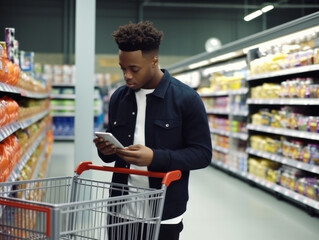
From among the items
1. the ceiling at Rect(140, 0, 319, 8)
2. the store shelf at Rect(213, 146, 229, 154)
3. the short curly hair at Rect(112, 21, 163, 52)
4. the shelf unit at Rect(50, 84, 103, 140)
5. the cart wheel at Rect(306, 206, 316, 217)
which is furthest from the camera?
the ceiling at Rect(140, 0, 319, 8)

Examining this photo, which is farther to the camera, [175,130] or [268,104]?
[268,104]

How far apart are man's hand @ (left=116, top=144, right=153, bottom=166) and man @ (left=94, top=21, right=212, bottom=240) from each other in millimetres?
33

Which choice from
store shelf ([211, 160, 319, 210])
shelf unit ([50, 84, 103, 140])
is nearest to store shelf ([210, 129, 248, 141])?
store shelf ([211, 160, 319, 210])

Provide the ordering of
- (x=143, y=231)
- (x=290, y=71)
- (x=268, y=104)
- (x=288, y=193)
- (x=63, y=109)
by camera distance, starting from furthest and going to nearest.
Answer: (x=63, y=109) < (x=268, y=104) < (x=290, y=71) < (x=288, y=193) < (x=143, y=231)

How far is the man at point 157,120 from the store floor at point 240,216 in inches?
99.0

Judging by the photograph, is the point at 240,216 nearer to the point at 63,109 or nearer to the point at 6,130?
the point at 6,130

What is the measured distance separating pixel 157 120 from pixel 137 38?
1.20 feet

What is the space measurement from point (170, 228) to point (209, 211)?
11.9 ft

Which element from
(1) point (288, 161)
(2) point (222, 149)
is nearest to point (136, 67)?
(1) point (288, 161)

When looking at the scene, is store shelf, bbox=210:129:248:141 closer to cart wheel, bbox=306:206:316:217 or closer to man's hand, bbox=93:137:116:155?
cart wheel, bbox=306:206:316:217

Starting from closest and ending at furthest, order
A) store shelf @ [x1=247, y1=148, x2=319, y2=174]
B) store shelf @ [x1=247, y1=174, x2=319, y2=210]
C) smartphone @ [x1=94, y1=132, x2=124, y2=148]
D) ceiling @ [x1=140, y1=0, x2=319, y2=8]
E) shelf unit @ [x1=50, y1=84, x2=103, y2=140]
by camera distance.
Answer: smartphone @ [x1=94, y1=132, x2=124, y2=148] → store shelf @ [x1=247, y1=174, x2=319, y2=210] → store shelf @ [x1=247, y1=148, x2=319, y2=174] → shelf unit @ [x1=50, y1=84, x2=103, y2=140] → ceiling @ [x1=140, y1=0, x2=319, y2=8]

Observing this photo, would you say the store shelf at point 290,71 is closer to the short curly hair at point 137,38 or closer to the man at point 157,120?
the man at point 157,120

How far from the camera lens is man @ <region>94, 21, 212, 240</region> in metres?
1.99

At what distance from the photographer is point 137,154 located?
1902mm
